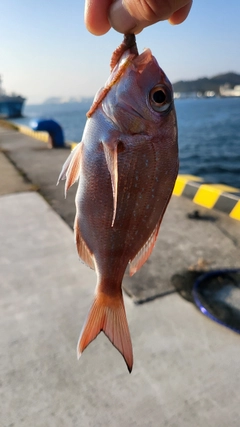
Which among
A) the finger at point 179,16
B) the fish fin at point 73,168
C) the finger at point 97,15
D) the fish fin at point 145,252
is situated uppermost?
the finger at point 179,16

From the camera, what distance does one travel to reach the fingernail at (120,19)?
4.51 feet

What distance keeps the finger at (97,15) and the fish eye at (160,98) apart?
38 centimetres

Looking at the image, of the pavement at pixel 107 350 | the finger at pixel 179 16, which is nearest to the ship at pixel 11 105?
the pavement at pixel 107 350

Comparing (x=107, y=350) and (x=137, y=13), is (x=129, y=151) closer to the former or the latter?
(x=137, y=13)

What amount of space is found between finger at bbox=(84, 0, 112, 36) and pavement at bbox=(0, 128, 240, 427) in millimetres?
2443

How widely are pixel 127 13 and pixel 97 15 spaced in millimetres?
214

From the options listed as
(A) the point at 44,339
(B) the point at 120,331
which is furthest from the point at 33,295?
(B) the point at 120,331

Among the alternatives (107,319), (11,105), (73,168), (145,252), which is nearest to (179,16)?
(73,168)

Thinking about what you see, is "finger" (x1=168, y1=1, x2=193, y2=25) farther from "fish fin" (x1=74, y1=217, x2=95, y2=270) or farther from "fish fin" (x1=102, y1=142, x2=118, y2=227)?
"fish fin" (x1=74, y1=217, x2=95, y2=270)

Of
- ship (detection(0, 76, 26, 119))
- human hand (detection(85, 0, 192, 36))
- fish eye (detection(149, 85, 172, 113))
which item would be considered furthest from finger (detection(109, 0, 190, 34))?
ship (detection(0, 76, 26, 119))

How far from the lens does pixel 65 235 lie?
16.1 ft

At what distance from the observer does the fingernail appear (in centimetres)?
138

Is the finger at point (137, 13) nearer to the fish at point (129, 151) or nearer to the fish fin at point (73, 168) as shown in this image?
the fish at point (129, 151)

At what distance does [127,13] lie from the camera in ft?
4.46
